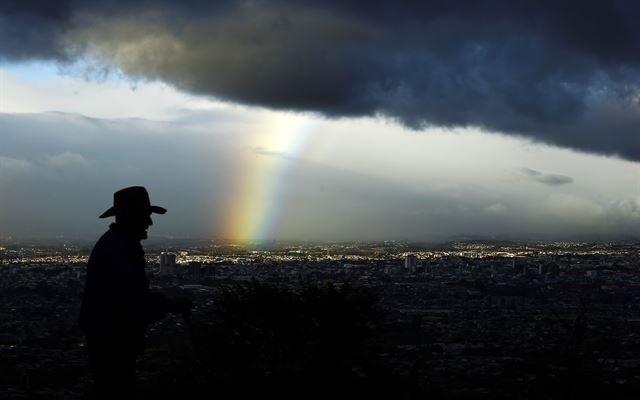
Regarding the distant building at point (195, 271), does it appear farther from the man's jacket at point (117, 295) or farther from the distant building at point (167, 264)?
the man's jacket at point (117, 295)

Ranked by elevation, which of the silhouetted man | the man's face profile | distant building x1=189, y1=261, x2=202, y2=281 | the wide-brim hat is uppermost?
the wide-brim hat

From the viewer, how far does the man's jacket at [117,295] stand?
18.7ft

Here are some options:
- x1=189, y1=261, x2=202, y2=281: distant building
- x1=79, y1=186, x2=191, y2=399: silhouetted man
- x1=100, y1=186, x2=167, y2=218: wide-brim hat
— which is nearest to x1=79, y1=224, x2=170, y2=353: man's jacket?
x1=79, y1=186, x2=191, y2=399: silhouetted man

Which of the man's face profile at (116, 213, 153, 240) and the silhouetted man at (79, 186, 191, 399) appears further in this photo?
the man's face profile at (116, 213, 153, 240)

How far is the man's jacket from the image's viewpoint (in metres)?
5.70

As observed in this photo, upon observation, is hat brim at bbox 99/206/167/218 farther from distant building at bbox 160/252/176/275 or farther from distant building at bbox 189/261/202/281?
distant building at bbox 160/252/176/275

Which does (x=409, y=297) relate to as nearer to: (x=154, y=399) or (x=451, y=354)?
(x=451, y=354)

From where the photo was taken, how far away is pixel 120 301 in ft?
18.7

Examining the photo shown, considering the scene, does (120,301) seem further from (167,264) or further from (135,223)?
(167,264)

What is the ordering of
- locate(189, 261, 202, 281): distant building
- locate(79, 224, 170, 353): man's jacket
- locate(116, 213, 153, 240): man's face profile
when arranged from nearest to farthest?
locate(79, 224, 170, 353): man's jacket
locate(116, 213, 153, 240): man's face profile
locate(189, 261, 202, 281): distant building

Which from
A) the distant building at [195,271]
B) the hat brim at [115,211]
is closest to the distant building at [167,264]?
the distant building at [195,271]

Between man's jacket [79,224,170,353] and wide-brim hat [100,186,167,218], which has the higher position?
wide-brim hat [100,186,167,218]

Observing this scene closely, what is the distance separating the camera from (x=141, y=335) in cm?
603

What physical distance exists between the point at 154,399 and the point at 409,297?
77.3 m
